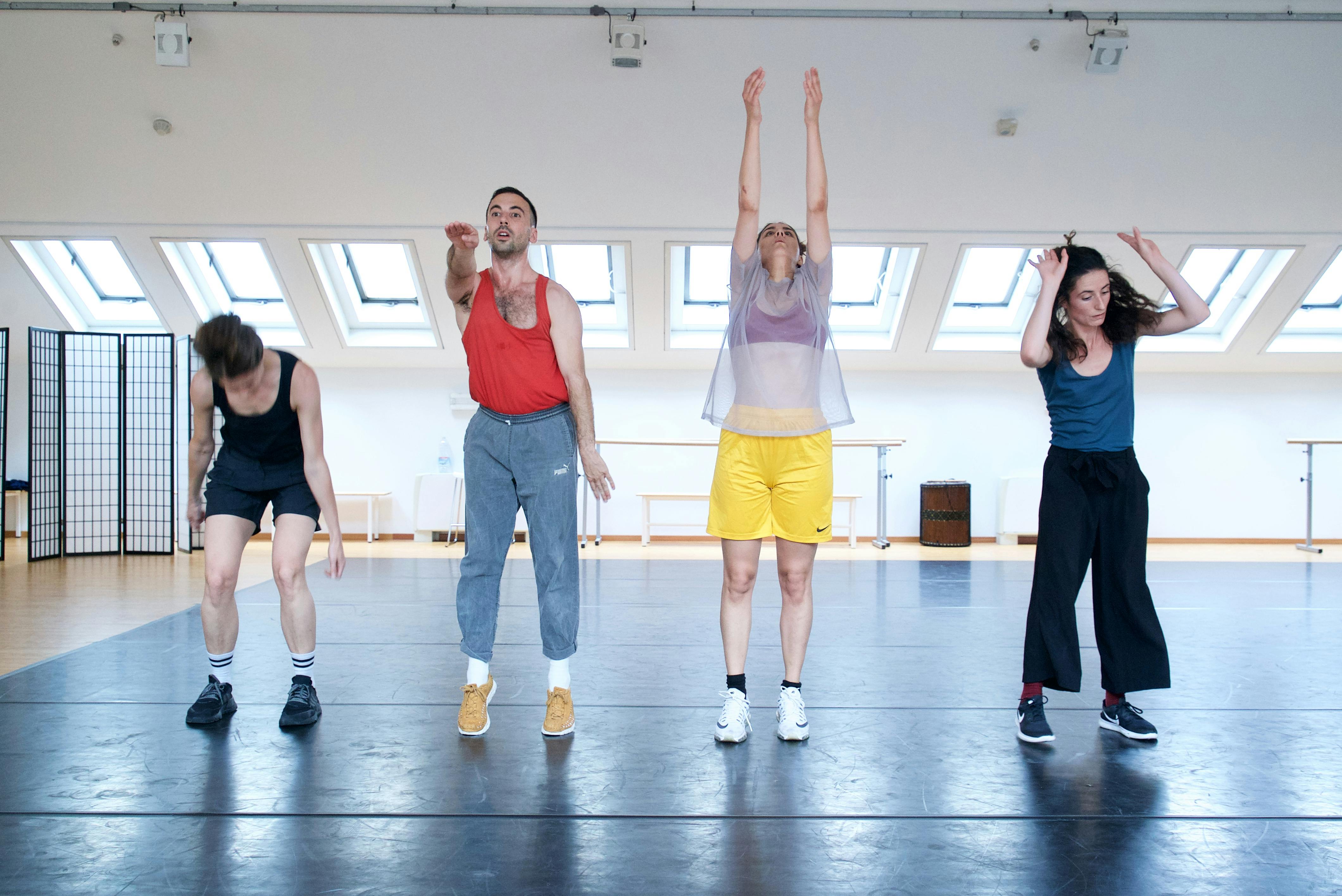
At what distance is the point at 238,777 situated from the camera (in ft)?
6.25

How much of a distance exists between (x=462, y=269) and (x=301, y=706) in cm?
121

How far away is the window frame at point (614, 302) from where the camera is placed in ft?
21.0

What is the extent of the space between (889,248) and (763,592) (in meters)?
3.75

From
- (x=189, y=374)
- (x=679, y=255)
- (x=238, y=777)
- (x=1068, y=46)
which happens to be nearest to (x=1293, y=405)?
(x=1068, y=46)

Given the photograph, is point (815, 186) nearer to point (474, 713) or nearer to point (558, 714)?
point (558, 714)

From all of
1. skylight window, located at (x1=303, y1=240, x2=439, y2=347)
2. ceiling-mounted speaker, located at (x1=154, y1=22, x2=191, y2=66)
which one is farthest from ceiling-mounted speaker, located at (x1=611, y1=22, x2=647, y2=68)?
skylight window, located at (x1=303, y1=240, x2=439, y2=347)

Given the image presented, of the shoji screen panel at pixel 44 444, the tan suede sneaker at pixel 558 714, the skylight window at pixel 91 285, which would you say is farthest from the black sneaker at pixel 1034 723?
the skylight window at pixel 91 285

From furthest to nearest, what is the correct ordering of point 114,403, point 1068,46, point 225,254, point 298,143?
point 225,254, point 114,403, point 298,143, point 1068,46

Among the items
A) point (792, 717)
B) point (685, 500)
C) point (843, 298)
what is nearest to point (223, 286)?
point (685, 500)

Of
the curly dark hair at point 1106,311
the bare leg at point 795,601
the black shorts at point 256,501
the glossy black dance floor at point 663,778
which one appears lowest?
the glossy black dance floor at point 663,778

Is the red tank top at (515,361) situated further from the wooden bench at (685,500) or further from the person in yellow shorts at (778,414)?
the wooden bench at (685,500)

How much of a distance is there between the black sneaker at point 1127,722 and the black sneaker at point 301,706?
205cm

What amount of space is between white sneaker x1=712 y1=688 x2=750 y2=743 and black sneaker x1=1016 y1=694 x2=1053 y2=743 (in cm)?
67

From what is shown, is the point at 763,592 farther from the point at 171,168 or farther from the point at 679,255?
the point at 171,168
